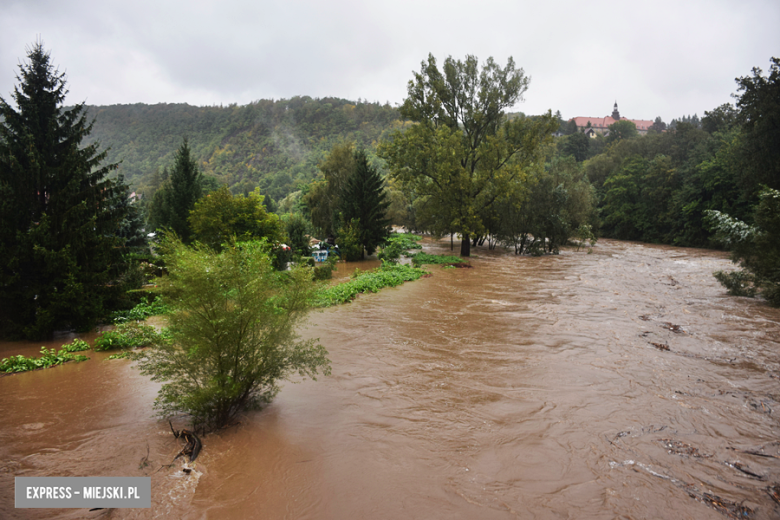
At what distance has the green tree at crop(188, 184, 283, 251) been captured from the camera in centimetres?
1898

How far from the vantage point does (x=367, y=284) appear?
16391 mm

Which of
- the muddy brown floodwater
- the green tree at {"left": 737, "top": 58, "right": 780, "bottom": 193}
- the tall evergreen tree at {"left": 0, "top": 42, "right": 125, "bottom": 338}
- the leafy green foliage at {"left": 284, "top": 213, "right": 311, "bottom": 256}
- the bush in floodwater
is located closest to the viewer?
the muddy brown floodwater

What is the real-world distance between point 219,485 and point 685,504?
510cm

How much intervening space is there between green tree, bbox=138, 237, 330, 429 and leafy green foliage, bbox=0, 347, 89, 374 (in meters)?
4.26

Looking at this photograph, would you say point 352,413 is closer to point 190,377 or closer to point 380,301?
point 190,377

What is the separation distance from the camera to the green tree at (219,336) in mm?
5191

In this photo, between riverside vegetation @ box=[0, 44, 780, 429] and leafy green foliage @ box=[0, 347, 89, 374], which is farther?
leafy green foliage @ box=[0, 347, 89, 374]

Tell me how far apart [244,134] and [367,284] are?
135 metres

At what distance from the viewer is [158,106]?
171 meters

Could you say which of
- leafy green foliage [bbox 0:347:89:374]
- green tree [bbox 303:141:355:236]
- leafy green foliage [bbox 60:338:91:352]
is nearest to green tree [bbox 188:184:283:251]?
leafy green foliage [bbox 60:338:91:352]

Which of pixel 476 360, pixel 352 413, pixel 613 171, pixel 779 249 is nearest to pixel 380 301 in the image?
pixel 476 360

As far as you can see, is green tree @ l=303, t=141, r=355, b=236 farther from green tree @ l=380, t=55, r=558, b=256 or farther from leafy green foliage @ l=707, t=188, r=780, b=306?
leafy green foliage @ l=707, t=188, r=780, b=306

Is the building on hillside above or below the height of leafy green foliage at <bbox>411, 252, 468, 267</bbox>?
above

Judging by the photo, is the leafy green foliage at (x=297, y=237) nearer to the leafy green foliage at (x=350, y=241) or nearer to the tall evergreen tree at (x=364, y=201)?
the leafy green foliage at (x=350, y=241)
